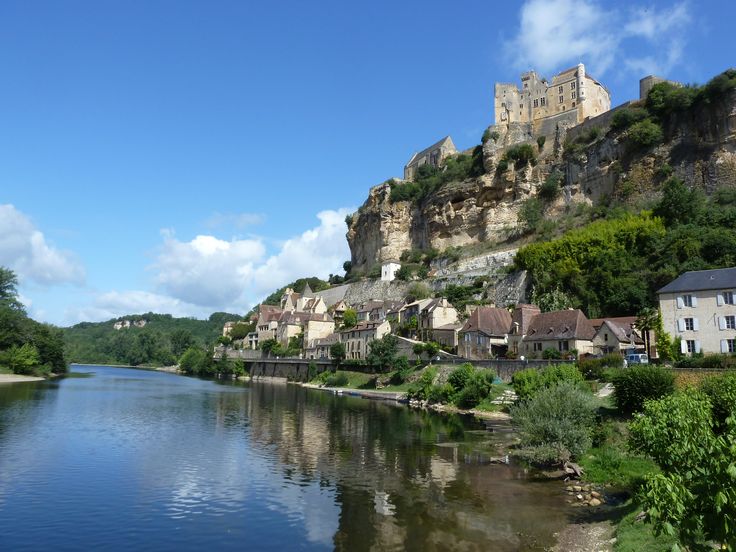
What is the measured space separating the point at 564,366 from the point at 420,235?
190ft

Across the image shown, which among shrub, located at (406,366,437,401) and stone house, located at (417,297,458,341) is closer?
shrub, located at (406,366,437,401)

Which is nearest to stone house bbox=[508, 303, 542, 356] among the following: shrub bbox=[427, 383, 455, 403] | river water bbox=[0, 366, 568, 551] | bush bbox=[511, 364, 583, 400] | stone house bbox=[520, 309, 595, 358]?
stone house bbox=[520, 309, 595, 358]

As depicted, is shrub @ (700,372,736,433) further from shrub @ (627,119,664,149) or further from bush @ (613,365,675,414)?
shrub @ (627,119,664,149)

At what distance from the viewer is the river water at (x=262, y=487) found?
602 inches

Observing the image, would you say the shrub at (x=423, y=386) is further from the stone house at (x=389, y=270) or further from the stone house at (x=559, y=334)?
the stone house at (x=389, y=270)

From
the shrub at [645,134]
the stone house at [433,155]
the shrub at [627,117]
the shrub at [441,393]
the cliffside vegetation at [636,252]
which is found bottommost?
the shrub at [441,393]

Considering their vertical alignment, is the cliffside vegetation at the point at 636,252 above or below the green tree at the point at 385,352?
above

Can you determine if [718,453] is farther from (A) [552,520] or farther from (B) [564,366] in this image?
(B) [564,366]

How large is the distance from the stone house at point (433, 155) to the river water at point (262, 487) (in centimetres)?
7160

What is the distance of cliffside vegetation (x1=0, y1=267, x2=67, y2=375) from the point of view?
65500mm

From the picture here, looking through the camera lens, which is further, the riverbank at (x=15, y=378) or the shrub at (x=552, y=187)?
the shrub at (x=552, y=187)

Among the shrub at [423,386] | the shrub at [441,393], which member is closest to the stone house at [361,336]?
the shrub at [423,386]

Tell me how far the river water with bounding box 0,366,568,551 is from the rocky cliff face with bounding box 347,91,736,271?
40415 mm

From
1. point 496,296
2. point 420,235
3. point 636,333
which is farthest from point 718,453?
point 420,235
